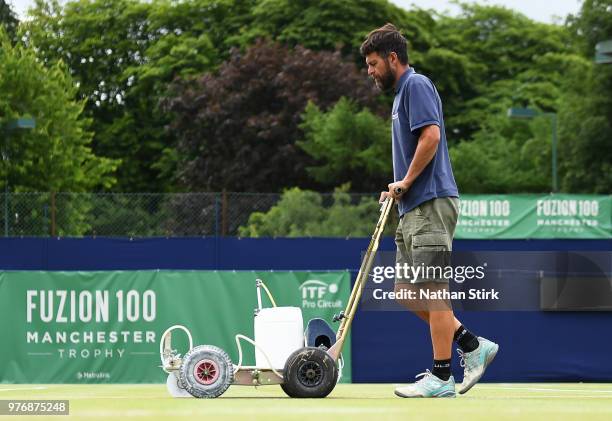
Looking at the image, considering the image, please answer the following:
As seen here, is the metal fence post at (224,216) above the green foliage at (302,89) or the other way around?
the other way around

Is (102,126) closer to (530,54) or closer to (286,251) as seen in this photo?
(530,54)

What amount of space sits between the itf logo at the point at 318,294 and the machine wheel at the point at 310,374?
21.9 feet

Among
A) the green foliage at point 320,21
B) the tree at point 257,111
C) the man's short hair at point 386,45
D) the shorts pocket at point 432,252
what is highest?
the green foliage at point 320,21

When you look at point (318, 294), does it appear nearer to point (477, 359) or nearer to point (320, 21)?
point (477, 359)

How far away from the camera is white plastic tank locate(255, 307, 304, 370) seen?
893cm

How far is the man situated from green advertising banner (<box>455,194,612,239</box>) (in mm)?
23624

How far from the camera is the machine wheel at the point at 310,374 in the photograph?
8625 millimetres

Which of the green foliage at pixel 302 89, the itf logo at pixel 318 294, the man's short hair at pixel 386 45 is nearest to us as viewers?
the man's short hair at pixel 386 45

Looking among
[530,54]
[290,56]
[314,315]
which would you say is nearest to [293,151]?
[290,56]

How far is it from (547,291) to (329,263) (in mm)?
13420

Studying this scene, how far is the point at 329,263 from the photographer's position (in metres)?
28.5

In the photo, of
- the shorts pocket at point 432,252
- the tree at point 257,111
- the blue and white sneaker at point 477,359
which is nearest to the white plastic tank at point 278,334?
the shorts pocket at point 432,252

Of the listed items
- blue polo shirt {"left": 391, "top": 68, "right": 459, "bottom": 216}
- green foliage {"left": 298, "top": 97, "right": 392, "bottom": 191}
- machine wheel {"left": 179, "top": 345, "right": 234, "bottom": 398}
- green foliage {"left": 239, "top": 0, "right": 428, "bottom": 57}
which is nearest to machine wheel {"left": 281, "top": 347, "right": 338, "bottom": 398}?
machine wheel {"left": 179, "top": 345, "right": 234, "bottom": 398}

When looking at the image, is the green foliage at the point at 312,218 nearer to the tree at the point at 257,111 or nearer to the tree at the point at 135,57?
the tree at the point at 257,111
